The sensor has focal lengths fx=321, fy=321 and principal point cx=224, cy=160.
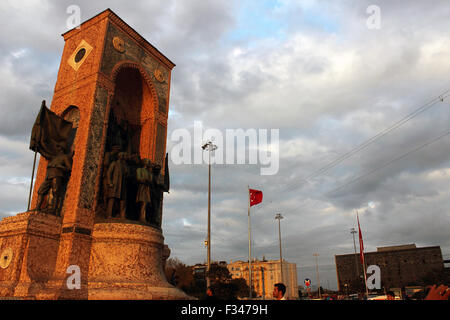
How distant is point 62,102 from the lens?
16.2m

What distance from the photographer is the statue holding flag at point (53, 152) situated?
13.6 meters

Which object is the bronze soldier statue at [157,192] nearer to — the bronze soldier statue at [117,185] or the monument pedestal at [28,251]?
the bronze soldier statue at [117,185]

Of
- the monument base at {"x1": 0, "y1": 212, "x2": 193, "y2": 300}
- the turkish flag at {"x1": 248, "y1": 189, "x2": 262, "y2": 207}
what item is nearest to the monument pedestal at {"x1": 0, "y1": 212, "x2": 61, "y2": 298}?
the monument base at {"x1": 0, "y1": 212, "x2": 193, "y2": 300}

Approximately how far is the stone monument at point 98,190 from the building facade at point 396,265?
68532 mm

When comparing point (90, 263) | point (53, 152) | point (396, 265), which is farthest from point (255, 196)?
point (396, 265)

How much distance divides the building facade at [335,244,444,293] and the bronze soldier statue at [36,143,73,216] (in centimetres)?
7175

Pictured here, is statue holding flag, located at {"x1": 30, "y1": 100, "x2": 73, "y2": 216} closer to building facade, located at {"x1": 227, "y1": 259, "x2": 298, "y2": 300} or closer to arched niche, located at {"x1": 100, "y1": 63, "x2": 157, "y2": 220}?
arched niche, located at {"x1": 100, "y1": 63, "x2": 157, "y2": 220}

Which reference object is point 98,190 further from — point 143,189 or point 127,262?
point 127,262

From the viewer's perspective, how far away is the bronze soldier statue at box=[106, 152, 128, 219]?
14.1 metres

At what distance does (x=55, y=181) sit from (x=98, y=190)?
1760mm

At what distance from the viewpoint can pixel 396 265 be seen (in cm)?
8106

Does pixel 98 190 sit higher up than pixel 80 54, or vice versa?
pixel 80 54

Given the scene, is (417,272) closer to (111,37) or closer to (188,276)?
(188,276)
